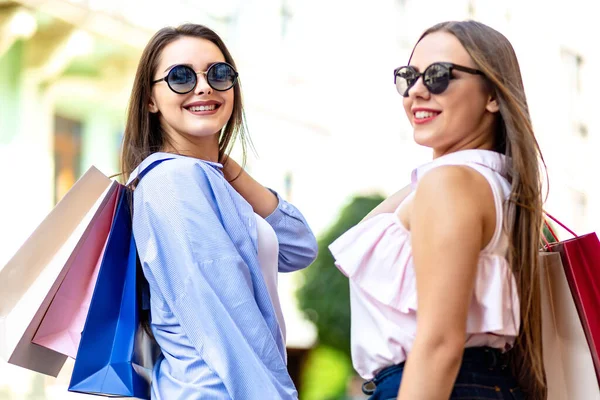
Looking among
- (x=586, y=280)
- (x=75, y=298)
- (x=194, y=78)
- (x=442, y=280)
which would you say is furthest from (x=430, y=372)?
(x=194, y=78)

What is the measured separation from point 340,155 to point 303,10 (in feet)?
10.8

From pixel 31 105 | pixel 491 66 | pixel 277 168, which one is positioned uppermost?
pixel 491 66

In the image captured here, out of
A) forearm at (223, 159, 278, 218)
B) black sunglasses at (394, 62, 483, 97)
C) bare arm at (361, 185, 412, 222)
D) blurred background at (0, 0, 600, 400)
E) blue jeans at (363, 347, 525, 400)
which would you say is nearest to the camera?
blue jeans at (363, 347, 525, 400)

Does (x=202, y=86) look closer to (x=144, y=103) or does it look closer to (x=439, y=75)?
(x=144, y=103)

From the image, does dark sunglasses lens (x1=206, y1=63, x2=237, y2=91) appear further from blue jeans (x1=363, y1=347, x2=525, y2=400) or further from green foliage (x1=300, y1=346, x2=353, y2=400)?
green foliage (x1=300, y1=346, x2=353, y2=400)

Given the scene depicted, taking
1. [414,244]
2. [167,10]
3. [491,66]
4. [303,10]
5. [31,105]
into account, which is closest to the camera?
[414,244]

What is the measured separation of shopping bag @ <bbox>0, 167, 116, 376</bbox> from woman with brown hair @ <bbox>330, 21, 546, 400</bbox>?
0.96 metres

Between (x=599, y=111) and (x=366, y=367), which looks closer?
(x=366, y=367)

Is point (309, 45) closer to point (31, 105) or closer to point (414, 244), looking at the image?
point (31, 105)

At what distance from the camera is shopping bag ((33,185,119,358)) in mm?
3025

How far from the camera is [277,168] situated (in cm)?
1886

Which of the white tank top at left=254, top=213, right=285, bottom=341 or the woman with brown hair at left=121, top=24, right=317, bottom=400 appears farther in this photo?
the white tank top at left=254, top=213, right=285, bottom=341

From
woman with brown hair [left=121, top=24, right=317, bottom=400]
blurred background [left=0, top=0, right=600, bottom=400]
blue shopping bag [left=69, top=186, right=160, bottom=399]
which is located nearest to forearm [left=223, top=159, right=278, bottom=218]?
woman with brown hair [left=121, top=24, right=317, bottom=400]

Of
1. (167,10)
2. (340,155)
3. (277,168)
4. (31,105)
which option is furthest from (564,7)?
(31,105)
